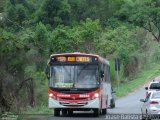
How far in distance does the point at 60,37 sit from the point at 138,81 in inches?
426

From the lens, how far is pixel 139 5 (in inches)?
3600

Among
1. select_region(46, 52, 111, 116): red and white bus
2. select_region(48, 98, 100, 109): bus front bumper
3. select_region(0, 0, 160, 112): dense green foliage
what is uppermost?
select_region(0, 0, 160, 112): dense green foliage

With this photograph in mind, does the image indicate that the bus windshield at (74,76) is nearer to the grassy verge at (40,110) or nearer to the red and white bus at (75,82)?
the red and white bus at (75,82)

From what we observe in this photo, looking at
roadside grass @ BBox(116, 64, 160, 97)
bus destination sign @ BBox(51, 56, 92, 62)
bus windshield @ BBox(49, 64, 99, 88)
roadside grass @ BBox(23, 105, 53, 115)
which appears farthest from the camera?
roadside grass @ BBox(116, 64, 160, 97)

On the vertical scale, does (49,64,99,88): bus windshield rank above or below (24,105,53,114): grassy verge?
above

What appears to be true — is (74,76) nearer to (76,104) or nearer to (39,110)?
(76,104)

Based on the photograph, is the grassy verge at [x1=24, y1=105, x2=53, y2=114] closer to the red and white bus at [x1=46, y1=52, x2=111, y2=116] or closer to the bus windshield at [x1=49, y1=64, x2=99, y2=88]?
the red and white bus at [x1=46, y1=52, x2=111, y2=116]

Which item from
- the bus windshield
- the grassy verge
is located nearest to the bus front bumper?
the bus windshield

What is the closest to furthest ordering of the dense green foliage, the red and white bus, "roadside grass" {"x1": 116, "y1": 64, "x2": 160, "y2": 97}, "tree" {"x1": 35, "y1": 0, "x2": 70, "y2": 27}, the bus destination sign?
the red and white bus < the bus destination sign < the dense green foliage < "roadside grass" {"x1": 116, "y1": 64, "x2": 160, "y2": 97} < "tree" {"x1": 35, "y1": 0, "x2": 70, "y2": 27}

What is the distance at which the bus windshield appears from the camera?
27844mm

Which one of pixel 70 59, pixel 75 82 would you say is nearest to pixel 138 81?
pixel 70 59

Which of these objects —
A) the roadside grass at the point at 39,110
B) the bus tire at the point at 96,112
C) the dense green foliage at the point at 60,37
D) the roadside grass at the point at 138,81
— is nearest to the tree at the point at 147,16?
the dense green foliage at the point at 60,37

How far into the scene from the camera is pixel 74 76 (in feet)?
91.8

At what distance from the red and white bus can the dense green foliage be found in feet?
10.1
